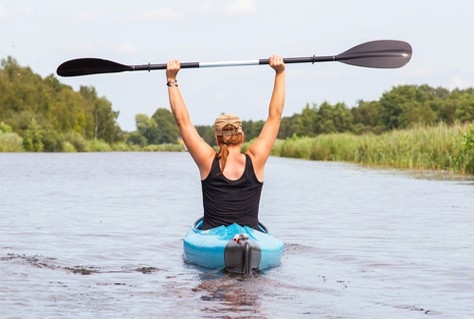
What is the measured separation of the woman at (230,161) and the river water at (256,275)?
595 millimetres

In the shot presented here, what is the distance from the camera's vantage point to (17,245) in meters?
11.1

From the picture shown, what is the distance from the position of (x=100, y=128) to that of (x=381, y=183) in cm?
10099

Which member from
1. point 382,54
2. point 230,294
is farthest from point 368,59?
point 230,294

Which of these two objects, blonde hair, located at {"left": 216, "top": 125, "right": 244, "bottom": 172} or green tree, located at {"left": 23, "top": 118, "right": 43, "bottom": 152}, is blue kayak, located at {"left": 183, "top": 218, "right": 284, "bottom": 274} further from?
green tree, located at {"left": 23, "top": 118, "right": 43, "bottom": 152}

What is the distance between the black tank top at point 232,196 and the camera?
8164mm

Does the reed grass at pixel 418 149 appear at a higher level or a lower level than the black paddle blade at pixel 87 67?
lower

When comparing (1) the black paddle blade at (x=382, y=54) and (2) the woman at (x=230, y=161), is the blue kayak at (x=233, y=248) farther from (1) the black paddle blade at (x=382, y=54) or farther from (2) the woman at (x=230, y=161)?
(1) the black paddle blade at (x=382, y=54)

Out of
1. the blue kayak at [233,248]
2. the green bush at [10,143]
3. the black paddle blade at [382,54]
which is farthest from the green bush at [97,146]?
the blue kayak at [233,248]

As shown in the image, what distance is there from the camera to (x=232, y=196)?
8234 millimetres

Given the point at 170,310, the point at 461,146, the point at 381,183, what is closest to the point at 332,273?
the point at 170,310

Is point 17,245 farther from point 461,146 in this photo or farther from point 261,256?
point 461,146

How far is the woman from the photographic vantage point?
8.11 metres

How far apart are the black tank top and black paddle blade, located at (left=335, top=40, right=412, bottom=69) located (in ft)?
8.70

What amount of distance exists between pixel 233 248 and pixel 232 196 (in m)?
0.55
